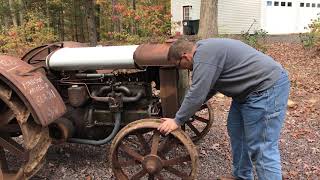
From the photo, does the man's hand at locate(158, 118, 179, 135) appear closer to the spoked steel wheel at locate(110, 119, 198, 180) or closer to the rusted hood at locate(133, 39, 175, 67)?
the spoked steel wheel at locate(110, 119, 198, 180)

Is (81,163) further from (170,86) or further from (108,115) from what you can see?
(170,86)

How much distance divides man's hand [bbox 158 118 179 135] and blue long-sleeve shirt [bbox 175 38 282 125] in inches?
3.6

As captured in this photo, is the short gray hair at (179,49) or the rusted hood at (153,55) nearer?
the short gray hair at (179,49)

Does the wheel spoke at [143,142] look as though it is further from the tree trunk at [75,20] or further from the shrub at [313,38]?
the tree trunk at [75,20]

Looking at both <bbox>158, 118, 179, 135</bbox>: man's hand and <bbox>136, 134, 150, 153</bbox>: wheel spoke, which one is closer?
<bbox>158, 118, 179, 135</bbox>: man's hand

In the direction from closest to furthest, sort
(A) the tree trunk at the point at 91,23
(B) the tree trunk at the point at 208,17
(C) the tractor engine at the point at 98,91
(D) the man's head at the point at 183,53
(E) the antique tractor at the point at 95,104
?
(D) the man's head at the point at 183,53
(E) the antique tractor at the point at 95,104
(C) the tractor engine at the point at 98,91
(B) the tree trunk at the point at 208,17
(A) the tree trunk at the point at 91,23

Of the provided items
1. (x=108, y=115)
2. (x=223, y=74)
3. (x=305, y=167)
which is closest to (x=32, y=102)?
(x=108, y=115)

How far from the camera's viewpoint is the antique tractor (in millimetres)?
3914

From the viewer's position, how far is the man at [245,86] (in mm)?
3396

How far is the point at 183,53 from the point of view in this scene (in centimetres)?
350

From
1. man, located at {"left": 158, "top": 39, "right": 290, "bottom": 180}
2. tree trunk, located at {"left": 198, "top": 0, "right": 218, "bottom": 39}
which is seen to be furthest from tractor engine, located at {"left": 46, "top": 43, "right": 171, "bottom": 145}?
tree trunk, located at {"left": 198, "top": 0, "right": 218, "bottom": 39}

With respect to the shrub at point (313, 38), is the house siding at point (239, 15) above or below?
above

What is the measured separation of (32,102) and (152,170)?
129cm

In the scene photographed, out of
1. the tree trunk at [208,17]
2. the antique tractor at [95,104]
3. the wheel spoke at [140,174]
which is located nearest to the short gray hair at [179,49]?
the antique tractor at [95,104]
